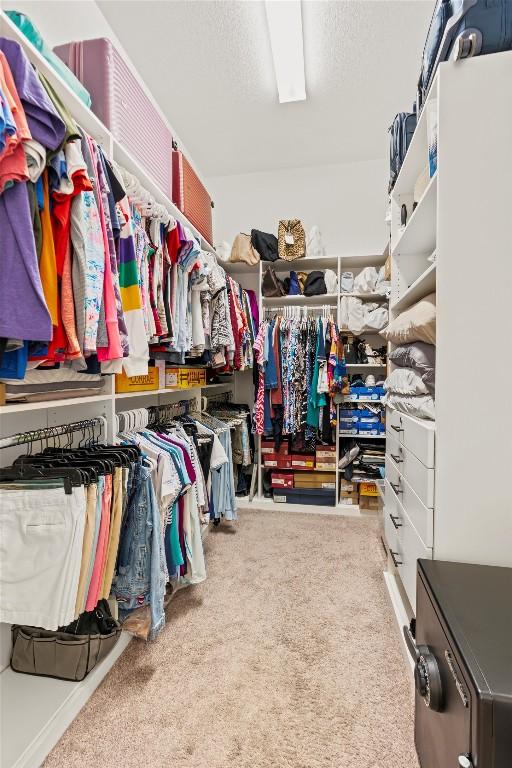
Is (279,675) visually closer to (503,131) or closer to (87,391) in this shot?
(87,391)

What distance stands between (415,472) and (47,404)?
133 centimetres

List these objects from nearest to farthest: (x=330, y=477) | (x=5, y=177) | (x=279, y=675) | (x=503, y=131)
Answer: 1. (x=5, y=177)
2. (x=503, y=131)
3. (x=279, y=675)
4. (x=330, y=477)

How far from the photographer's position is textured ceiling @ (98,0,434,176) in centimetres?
201

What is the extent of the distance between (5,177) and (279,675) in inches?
73.9

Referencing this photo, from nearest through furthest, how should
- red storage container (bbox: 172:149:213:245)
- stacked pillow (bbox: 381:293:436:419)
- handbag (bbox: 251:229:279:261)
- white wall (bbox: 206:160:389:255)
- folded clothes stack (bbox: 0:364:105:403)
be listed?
folded clothes stack (bbox: 0:364:105:403) < stacked pillow (bbox: 381:293:436:419) < red storage container (bbox: 172:149:213:245) < handbag (bbox: 251:229:279:261) < white wall (bbox: 206:160:389:255)

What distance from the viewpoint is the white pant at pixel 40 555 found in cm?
104

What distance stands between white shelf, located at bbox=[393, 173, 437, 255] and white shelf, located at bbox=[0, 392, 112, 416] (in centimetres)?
146

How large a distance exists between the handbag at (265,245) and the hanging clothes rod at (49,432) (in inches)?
90.7

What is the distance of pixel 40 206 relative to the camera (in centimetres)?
95

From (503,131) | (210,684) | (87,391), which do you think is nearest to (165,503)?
(87,391)

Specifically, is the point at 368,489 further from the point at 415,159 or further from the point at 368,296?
the point at 415,159

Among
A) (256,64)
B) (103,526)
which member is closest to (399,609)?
(103,526)

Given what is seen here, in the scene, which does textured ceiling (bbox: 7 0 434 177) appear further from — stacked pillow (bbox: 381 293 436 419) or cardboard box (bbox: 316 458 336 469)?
cardboard box (bbox: 316 458 336 469)

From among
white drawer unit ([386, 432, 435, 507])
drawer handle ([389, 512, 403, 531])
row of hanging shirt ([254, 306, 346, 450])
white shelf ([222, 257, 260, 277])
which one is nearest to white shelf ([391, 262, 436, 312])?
white drawer unit ([386, 432, 435, 507])
